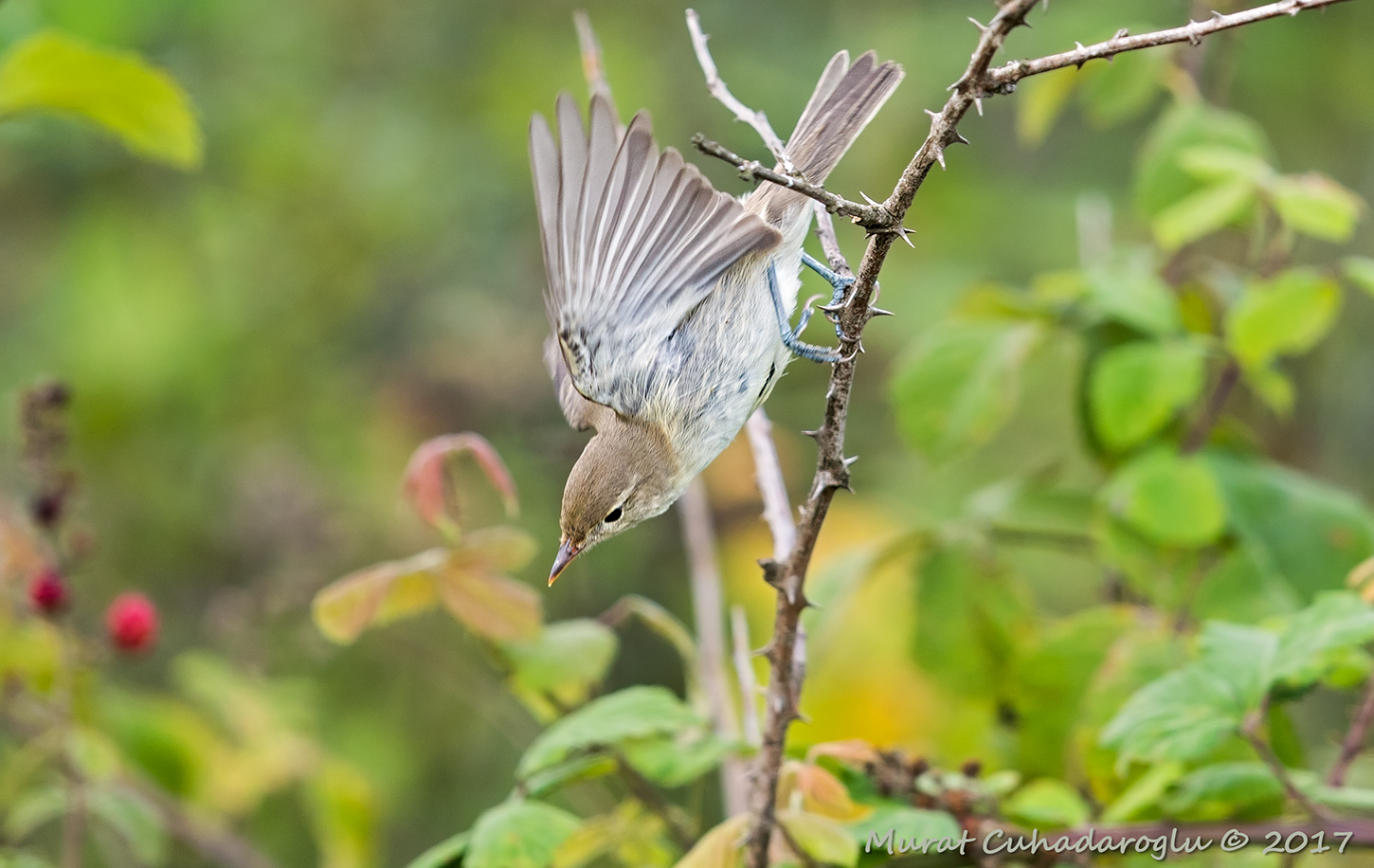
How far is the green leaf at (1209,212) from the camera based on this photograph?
251 cm

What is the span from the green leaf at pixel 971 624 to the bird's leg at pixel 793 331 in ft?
1.80

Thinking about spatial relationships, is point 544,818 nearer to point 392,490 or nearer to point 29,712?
point 29,712

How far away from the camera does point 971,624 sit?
264cm

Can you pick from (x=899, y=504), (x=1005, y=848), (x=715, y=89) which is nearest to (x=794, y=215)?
(x=715, y=89)

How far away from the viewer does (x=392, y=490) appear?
18.1 feet

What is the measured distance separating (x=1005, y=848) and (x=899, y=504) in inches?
132

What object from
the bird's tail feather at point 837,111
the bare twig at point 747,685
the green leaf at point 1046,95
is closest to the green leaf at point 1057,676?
the bare twig at point 747,685

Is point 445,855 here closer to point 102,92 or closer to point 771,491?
point 771,491

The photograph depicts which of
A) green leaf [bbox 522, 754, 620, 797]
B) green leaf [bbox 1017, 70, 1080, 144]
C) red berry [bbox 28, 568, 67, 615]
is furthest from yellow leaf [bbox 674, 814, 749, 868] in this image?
green leaf [bbox 1017, 70, 1080, 144]

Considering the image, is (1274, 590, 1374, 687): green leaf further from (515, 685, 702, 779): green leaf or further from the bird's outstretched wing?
the bird's outstretched wing

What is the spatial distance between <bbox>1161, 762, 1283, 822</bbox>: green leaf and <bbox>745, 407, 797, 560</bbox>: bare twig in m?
0.74

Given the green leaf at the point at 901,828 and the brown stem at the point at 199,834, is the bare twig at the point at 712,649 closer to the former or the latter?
the green leaf at the point at 901,828

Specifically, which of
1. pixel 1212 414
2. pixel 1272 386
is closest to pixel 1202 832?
pixel 1212 414

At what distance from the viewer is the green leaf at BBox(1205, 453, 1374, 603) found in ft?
8.32
